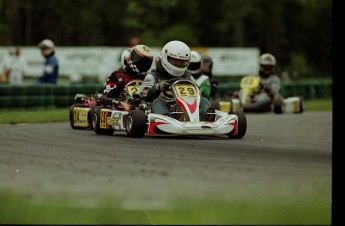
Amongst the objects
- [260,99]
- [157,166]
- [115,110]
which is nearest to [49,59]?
[260,99]

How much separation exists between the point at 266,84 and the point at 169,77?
26.6 ft

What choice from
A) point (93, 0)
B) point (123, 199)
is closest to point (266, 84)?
point (123, 199)

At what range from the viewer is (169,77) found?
1153 centimetres

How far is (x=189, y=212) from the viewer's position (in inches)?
230

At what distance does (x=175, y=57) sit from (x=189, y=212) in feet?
18.3

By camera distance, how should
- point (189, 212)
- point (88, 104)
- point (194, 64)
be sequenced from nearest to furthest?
1. point (189, 212)
2. point (88, 104)
3. point (194, 64)

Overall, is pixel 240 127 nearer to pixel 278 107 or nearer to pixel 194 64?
pixel 194 64

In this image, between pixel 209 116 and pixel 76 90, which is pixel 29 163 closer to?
pixel 209 116

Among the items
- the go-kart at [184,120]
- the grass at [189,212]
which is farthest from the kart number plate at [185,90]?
the grass at [189,212]

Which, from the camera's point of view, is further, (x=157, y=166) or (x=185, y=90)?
(x=185, y=90)

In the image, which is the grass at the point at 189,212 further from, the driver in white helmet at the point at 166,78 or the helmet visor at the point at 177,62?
the helmet visor at the point at 177,62

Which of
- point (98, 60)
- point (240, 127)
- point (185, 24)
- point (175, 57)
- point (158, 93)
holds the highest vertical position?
point (185, 24)

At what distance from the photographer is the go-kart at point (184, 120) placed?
10680 millimetres

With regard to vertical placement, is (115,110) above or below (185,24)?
below
